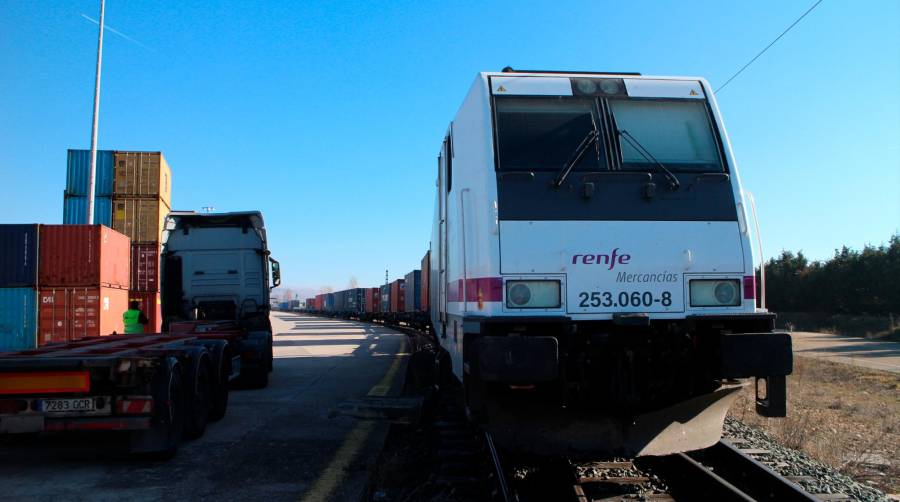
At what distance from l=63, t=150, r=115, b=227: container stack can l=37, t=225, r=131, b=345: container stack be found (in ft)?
14.9

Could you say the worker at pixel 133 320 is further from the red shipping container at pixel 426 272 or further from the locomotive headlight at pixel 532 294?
the locomotive headlight at pixel 532 294

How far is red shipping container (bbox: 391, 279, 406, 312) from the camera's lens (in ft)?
112

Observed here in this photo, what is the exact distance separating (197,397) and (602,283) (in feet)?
16.4

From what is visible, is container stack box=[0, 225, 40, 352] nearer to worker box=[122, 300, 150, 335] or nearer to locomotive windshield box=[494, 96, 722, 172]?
worker box=[122, 300, 150, 335]

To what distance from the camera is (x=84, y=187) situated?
2094 cm

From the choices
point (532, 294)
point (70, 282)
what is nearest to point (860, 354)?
point (532, 294)

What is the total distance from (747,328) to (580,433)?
1507 millimetres

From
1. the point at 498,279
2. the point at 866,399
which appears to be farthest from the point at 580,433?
the point at 866,399

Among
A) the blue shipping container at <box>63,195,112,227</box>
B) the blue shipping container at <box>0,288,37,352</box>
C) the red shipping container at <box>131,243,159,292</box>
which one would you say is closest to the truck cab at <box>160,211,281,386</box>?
the blue shipping container at <box>0,288,37,352</box>

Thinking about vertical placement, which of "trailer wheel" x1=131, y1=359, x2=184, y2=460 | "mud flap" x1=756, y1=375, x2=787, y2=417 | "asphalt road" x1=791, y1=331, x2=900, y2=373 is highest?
"mud flap" x1=756, y1=375, x2=787, y2=417

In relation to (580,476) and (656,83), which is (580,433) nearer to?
(580,476)

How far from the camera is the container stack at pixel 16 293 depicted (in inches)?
629

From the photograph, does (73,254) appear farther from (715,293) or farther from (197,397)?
(715,293)

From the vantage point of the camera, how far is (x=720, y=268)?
197 inches
